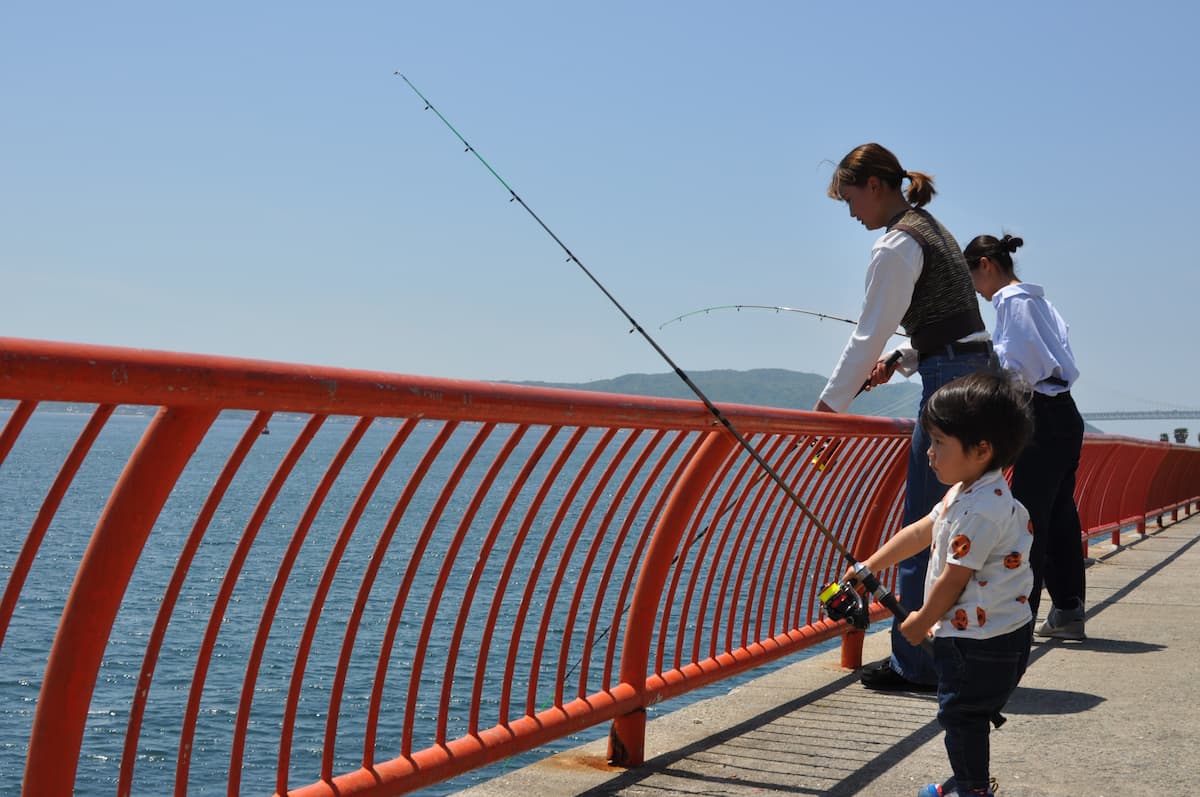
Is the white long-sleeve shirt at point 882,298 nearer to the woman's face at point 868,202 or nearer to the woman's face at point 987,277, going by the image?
the woman's face at point 868,202

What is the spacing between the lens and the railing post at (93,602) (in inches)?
96.3

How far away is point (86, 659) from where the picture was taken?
2469 millimetres

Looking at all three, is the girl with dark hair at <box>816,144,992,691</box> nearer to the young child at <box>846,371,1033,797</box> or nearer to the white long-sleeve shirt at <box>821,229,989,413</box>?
the white long-sleeve shirt at <box>821,229,989,413</box>

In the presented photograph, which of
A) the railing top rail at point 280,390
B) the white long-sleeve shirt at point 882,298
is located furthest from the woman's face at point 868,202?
the railing top rail at point 280,390

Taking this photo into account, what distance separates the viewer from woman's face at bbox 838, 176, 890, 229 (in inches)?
211

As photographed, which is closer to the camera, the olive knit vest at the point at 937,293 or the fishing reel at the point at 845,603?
the fishing reel at the point at 845,603

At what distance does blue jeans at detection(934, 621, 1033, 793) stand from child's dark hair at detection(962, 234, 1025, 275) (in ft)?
10.5

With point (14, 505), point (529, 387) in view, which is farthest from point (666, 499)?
point (14, 505)

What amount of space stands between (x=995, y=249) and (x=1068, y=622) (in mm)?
2280

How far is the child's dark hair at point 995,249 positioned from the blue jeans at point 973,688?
10.5 ft

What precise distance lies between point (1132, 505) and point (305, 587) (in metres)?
17.6

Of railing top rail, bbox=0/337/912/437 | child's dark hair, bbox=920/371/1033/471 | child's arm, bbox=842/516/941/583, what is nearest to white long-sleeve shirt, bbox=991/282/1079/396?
railing top rail, bbox=0/337/912/437

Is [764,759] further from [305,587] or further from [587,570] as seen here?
[305,587]

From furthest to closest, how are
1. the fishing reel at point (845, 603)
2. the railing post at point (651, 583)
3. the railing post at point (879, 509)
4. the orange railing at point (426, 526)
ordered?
the railing post at point (879, 509) < the railing post at point (651, 583) < the fishing reel at point (845, 603) < the orange railing at point (426, 526)
